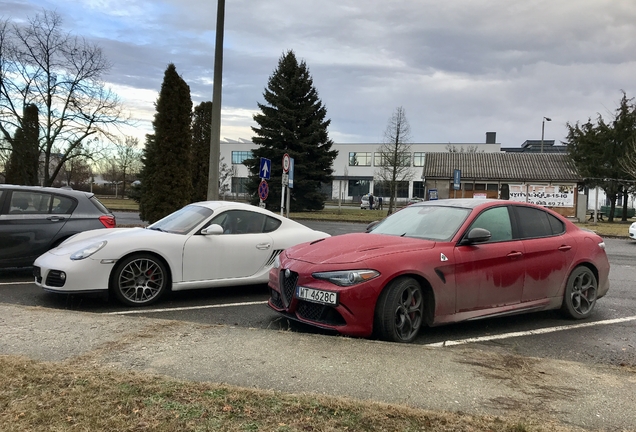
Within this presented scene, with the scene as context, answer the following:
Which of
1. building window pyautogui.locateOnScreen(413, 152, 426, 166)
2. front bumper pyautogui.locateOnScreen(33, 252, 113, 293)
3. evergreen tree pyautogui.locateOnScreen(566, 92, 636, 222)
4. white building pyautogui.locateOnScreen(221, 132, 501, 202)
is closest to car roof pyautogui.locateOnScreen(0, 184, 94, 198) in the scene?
front bumper pyautogui.locateOnScreen(33, 252, 113, 293)

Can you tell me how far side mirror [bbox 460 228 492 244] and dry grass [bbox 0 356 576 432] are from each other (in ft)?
8.09

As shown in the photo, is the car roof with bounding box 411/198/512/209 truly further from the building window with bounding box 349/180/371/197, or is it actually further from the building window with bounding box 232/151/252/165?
the building window with bounding box 232/151/252/165

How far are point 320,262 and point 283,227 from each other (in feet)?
8.93

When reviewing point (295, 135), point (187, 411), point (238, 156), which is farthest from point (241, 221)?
point (238, 156)

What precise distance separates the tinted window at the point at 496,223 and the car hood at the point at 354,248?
0.80 m

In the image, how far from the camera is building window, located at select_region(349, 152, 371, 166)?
267ft

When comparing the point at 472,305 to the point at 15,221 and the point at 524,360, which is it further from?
the point at 15,221

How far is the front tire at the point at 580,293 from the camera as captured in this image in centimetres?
623

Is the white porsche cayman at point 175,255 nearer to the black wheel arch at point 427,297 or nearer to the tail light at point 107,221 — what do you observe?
the tail light at point 107,221

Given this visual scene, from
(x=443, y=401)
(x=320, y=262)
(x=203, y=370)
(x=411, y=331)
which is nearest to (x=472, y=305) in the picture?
(x=411, y=331)

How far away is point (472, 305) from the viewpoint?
5355 mm

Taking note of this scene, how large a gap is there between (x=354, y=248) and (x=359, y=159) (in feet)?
255

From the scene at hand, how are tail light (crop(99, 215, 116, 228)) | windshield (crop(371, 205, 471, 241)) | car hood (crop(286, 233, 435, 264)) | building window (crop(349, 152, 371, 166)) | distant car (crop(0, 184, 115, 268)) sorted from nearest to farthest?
car hood (crop(286, 233, 435, 264)) → windshield (crop(371, 205, 471, 241)) → distant car (crop(0, 184, 115, 268)) → tail light (crop(99, 215, 116, 228)) → building window (crop(349, 152, 371, 166))

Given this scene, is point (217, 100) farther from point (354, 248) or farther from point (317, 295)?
point (317, 295)
